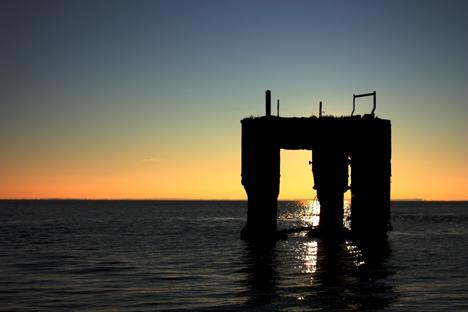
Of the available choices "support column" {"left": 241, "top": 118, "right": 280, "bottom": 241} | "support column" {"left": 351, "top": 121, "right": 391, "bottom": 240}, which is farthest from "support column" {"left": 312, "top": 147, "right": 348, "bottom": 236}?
"support column" {"left": 241, "top": 118, "right": 280, "bottom": 241}

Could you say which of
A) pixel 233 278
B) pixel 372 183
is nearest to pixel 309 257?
pixel 372 183

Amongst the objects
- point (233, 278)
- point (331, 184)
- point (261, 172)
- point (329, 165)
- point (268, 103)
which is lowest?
point (233, 278)

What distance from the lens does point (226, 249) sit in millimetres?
41125

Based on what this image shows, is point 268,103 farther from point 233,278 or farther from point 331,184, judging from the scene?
point 233,278

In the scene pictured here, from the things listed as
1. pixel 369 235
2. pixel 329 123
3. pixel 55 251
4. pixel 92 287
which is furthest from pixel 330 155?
pixel 92 287

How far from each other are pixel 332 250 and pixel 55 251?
16.4 meters

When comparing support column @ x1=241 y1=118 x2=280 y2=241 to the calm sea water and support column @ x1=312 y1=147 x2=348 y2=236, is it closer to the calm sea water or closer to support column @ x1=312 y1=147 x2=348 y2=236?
the calm sea water

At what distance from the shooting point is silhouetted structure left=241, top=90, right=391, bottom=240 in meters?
39.2

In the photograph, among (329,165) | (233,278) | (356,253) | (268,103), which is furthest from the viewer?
(329,165)

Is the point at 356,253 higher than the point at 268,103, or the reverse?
the point at 268,103

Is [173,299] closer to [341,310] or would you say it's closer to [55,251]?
[341,310]

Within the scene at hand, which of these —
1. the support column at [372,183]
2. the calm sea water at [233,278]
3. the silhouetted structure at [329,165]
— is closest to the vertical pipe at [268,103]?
the silhouetted structure at [329,165]

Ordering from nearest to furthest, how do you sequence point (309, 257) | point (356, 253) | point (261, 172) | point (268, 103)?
1. point (309, 257)
2. point (356, 253)
3. point (261, 172)
4. point (268, 103)

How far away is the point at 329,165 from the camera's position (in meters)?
40.8
